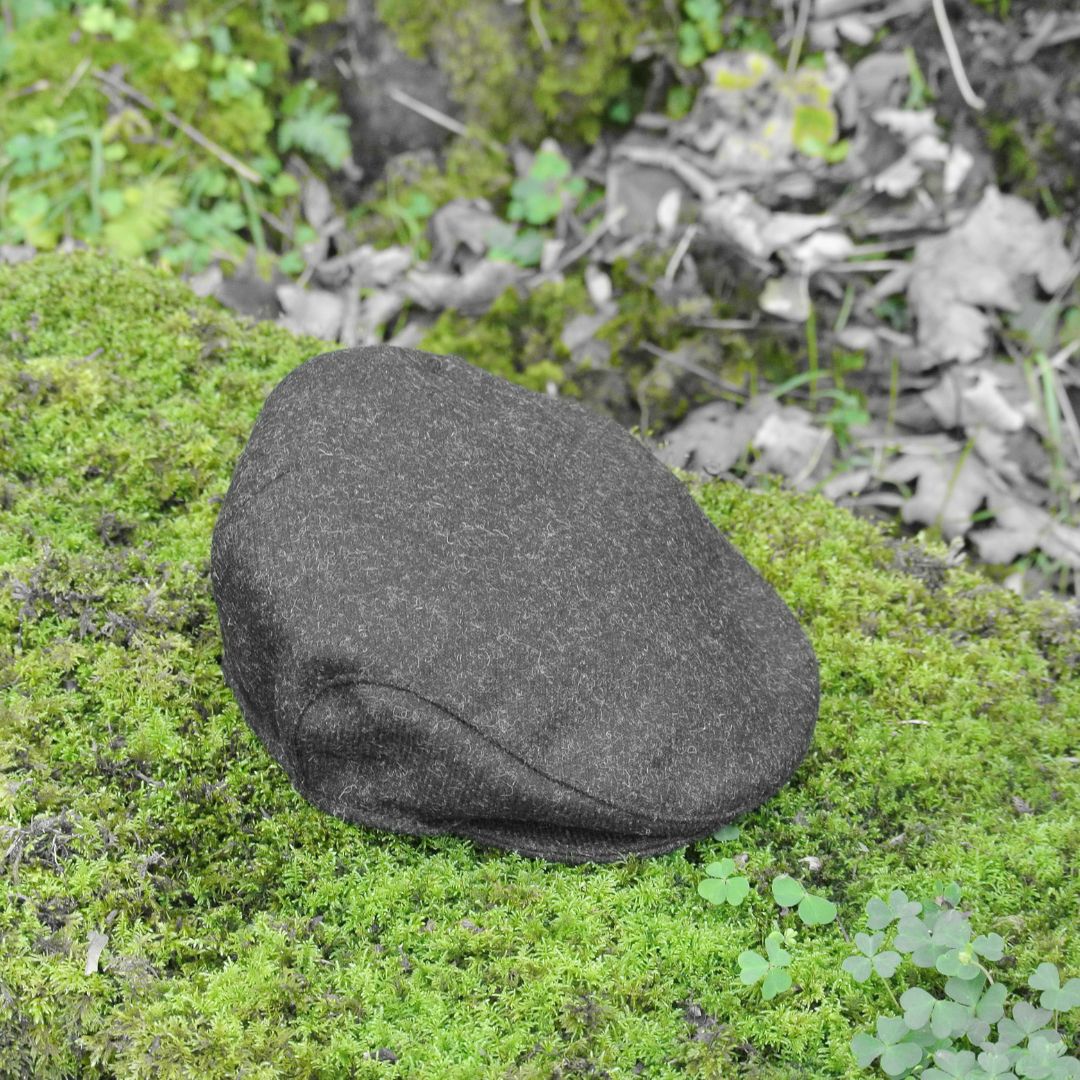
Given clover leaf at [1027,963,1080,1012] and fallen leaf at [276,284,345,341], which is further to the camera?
fallen leaf at [276,284,345,341]

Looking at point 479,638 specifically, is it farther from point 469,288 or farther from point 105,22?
point 105,22

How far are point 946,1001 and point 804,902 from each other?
272mm

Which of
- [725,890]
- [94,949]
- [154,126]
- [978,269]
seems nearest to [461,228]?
[154,126]

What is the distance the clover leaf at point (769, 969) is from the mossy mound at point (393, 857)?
0.11 ft

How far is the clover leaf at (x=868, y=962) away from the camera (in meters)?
1.67

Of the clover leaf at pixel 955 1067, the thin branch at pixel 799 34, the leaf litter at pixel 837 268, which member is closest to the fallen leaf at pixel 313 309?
the leaf litter at pixel 837 268

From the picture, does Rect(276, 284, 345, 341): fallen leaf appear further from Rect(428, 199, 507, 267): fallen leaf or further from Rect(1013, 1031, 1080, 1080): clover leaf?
Rect(1013, 1031, 1080, 1080): clover leaf

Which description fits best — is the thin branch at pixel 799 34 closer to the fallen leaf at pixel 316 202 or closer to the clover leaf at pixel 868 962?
the fallen leaf at pixel 316 202

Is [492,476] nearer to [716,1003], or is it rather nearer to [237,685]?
[237,685]

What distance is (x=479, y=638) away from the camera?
1.81 metres

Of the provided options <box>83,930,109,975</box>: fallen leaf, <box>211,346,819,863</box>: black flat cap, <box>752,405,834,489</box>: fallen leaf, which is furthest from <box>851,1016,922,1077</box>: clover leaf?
<box>752,405,834,489</box>: fallen leaf

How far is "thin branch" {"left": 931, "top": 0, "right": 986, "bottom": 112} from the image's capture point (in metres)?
3.80

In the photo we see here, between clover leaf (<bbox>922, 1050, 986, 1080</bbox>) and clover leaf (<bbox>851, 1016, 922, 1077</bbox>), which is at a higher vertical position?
clover leaf (<bbox>922, 1050, 986, 1080</bbox>)

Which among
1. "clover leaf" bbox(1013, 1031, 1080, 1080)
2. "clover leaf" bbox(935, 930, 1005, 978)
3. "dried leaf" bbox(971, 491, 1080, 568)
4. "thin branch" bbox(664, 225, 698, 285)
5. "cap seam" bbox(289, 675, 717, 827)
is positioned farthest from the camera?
"thin branch" bbox(664, 225, 698, 285)
